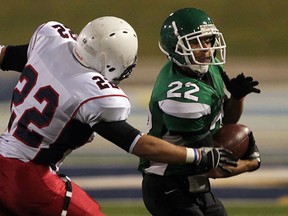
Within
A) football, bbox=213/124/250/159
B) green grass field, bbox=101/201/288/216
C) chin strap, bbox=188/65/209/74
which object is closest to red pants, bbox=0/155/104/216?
football, bbox=213/124/250/159

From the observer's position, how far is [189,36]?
4.43 metres

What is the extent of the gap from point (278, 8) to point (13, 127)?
10.7 m

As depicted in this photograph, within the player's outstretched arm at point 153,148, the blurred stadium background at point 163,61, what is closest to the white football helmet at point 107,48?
the player's outstretched arm at point 153,148

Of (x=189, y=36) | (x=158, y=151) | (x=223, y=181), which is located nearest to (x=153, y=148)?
(x=158, y=151)

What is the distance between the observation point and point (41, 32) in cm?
430

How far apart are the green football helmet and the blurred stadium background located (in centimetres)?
245

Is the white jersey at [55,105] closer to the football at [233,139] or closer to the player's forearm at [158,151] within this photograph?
the player's forearm at [158,151]

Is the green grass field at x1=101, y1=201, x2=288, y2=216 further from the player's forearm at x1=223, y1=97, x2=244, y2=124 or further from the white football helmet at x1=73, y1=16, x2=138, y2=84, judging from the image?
the white football helmet at x1=73, y1=16, x2=138, y2=84

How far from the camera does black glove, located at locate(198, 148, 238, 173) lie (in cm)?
408

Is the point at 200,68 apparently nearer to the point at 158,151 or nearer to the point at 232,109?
the point at 232,109

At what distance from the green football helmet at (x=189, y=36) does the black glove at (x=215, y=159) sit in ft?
1.56

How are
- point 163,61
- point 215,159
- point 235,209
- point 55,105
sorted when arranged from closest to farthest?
point 55,105 → point 215,159 → point 235,209 → point 163,61

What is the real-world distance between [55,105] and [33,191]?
42cm

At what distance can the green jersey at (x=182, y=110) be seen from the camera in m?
4.25
